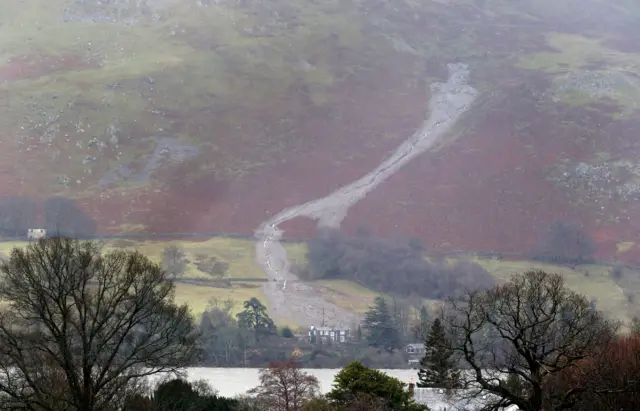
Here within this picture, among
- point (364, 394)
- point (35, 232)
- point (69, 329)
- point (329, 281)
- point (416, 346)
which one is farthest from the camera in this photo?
point (329, 281)

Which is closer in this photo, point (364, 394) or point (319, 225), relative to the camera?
point (364, 394)

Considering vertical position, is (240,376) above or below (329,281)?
below

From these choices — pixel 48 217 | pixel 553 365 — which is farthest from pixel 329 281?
pixel 553 365

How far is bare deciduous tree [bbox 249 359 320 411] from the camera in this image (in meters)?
34.8

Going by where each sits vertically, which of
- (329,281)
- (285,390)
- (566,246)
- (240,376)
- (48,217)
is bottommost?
(285,390)

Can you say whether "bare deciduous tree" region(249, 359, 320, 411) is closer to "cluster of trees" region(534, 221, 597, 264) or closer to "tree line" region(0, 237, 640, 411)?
"tree line" region(0, 237, 640, 411)

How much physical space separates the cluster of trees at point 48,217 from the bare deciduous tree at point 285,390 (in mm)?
51714

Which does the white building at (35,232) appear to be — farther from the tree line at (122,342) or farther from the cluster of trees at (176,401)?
the tree line at (122,342)

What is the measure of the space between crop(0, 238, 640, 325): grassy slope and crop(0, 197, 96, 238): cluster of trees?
4.01 meters

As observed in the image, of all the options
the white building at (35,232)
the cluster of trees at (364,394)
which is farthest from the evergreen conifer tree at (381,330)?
the cluster of trees at (364,394)

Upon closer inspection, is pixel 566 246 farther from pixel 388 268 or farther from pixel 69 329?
pixel 69 329

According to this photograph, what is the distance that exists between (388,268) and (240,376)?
27.4 metres

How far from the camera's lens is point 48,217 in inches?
3558

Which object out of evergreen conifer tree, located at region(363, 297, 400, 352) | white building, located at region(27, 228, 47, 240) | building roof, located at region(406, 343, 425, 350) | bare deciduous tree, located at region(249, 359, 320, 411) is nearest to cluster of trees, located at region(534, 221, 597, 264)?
evergreen conifer tree, located at region(363, 297, 400, 352)
